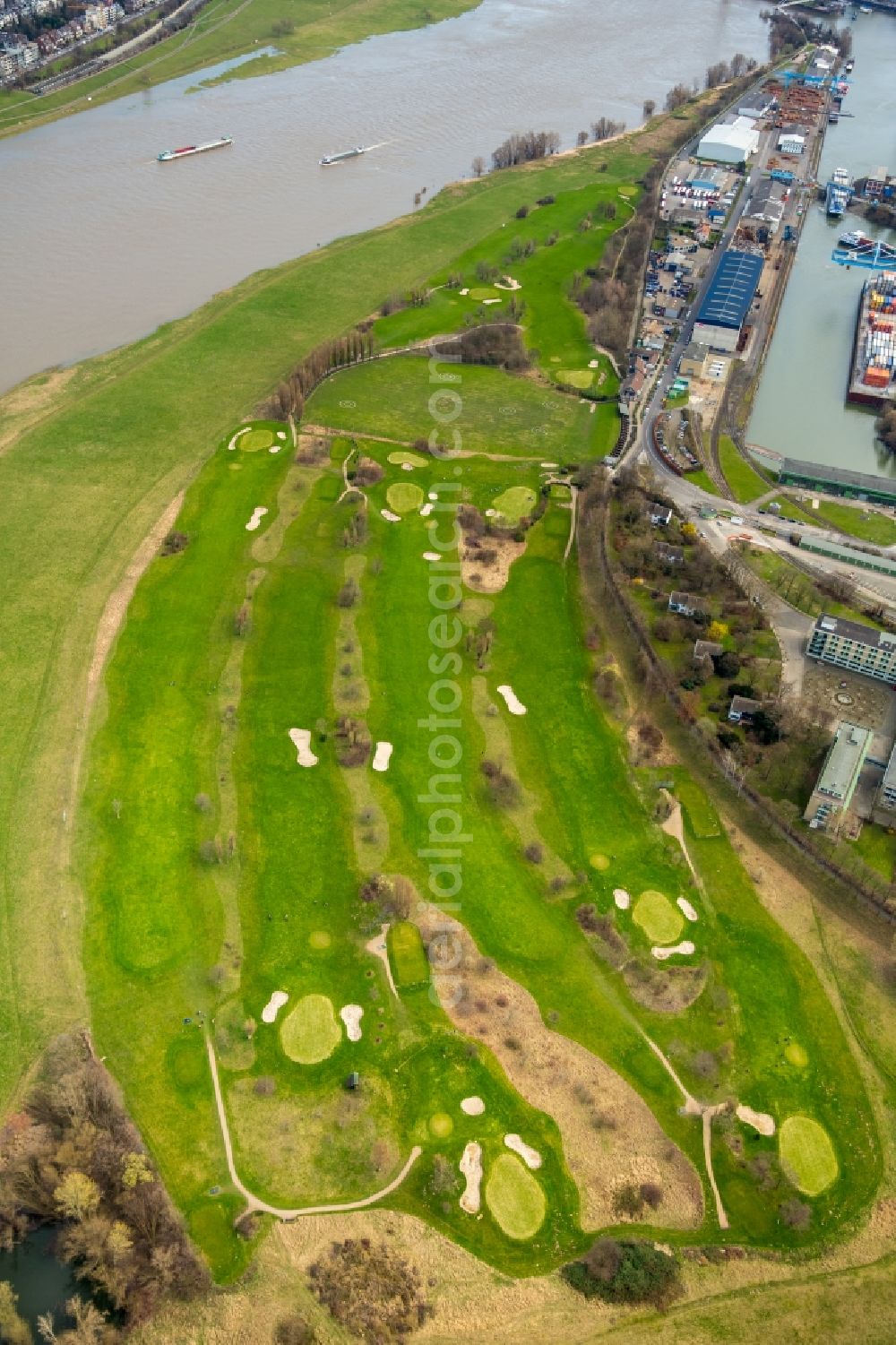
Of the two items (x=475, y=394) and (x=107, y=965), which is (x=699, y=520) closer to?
(x=475, y=394)

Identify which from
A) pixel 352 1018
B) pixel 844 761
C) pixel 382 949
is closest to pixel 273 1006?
pixel 352 1018

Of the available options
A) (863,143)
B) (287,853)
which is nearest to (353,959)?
(287,853)

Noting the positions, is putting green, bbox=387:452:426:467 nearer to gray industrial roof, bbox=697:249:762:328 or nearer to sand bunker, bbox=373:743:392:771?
sand bunker, bbox=373:743:392:771

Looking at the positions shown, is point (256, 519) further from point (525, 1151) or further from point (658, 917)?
point (525, 1151)

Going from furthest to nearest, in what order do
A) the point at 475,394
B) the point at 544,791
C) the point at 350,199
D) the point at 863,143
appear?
1. the point at 863,143
2. the point at 350,199
3. the point at 475,394
4. the point at 544,791

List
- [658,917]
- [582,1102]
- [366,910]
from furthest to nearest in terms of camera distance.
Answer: [658,917]
[366,910]
[582,1102]

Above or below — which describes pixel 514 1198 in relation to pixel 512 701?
below
